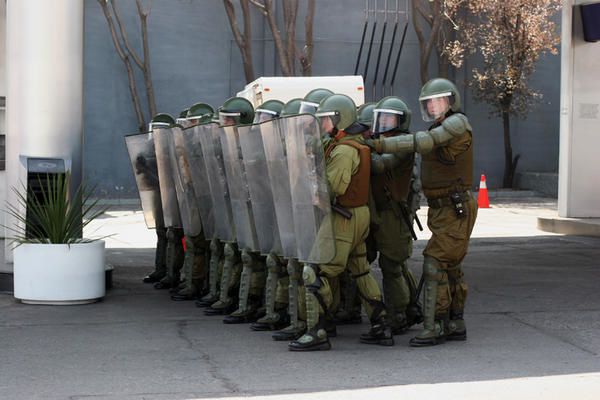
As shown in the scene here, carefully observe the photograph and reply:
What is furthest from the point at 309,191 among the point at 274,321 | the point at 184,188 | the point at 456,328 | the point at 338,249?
the point at 184,188

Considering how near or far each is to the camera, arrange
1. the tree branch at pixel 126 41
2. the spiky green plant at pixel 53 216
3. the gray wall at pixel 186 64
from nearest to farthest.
Answer: the spiky green plant at pixel 53 216, the tree branch at pixel 126 41, the gray wall at pixel 186 64

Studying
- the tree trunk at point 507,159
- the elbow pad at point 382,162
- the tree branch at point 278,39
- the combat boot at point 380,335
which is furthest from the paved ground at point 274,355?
the tree trunk at point 507,159

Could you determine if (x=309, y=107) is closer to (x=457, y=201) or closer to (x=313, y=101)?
(x=313, y=101)

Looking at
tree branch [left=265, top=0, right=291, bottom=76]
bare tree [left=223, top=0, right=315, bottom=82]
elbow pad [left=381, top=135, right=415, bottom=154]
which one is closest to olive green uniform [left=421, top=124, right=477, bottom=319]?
elbow pad [left=381, top=135, right=415, bottom=154]

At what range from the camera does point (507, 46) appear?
29125 millimetres

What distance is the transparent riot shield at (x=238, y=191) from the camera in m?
9.24

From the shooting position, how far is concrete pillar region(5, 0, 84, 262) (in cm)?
1122

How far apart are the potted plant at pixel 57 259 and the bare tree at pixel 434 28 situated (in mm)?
19432

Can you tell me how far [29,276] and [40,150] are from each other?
67.0 inches

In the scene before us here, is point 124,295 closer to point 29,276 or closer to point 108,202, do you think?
point 29,276

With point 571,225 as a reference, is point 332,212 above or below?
above

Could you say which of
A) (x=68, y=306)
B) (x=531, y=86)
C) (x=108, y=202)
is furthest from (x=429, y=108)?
(x=531, y=86)

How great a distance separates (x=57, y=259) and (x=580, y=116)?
36.4ft

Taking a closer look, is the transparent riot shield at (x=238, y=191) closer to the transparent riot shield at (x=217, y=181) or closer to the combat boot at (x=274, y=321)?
the transparent riot shield at (x=217, y=181)
